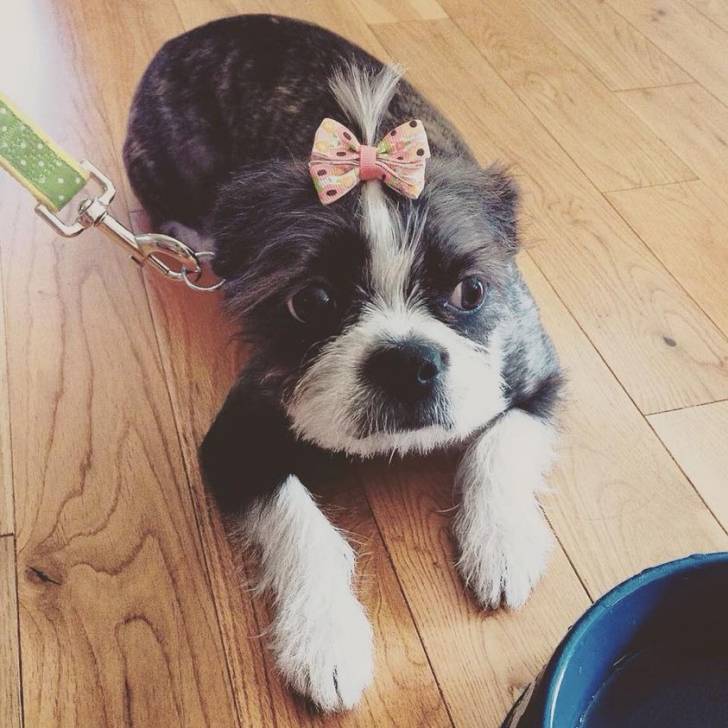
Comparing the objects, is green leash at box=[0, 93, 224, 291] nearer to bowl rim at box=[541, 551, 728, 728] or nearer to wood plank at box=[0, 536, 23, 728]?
wood plank at box=[0, 536, 23, 728]

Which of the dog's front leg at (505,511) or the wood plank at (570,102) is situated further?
the wood plank at (570,102)

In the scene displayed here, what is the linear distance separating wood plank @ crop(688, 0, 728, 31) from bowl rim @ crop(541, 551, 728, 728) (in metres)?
2.69

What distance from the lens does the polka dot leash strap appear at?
4.66 ft

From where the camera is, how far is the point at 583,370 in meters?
2.01

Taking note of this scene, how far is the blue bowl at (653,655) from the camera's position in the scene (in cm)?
120

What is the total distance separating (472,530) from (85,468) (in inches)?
32.5

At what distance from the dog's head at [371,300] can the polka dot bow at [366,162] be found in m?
0.02

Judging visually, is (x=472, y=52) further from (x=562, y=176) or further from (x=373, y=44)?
(x=562, y=176)

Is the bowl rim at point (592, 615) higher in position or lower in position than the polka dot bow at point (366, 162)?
lower

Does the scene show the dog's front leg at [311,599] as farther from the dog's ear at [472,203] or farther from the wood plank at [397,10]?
the wood plank at [397,10]

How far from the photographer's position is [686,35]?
3.20m

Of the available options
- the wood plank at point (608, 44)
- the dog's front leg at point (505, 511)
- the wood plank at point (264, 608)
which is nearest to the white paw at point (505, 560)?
the dog's front leg at point (505, 511)

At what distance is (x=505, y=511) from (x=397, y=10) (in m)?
2.32

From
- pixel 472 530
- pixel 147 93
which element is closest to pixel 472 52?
pixel 147 93
